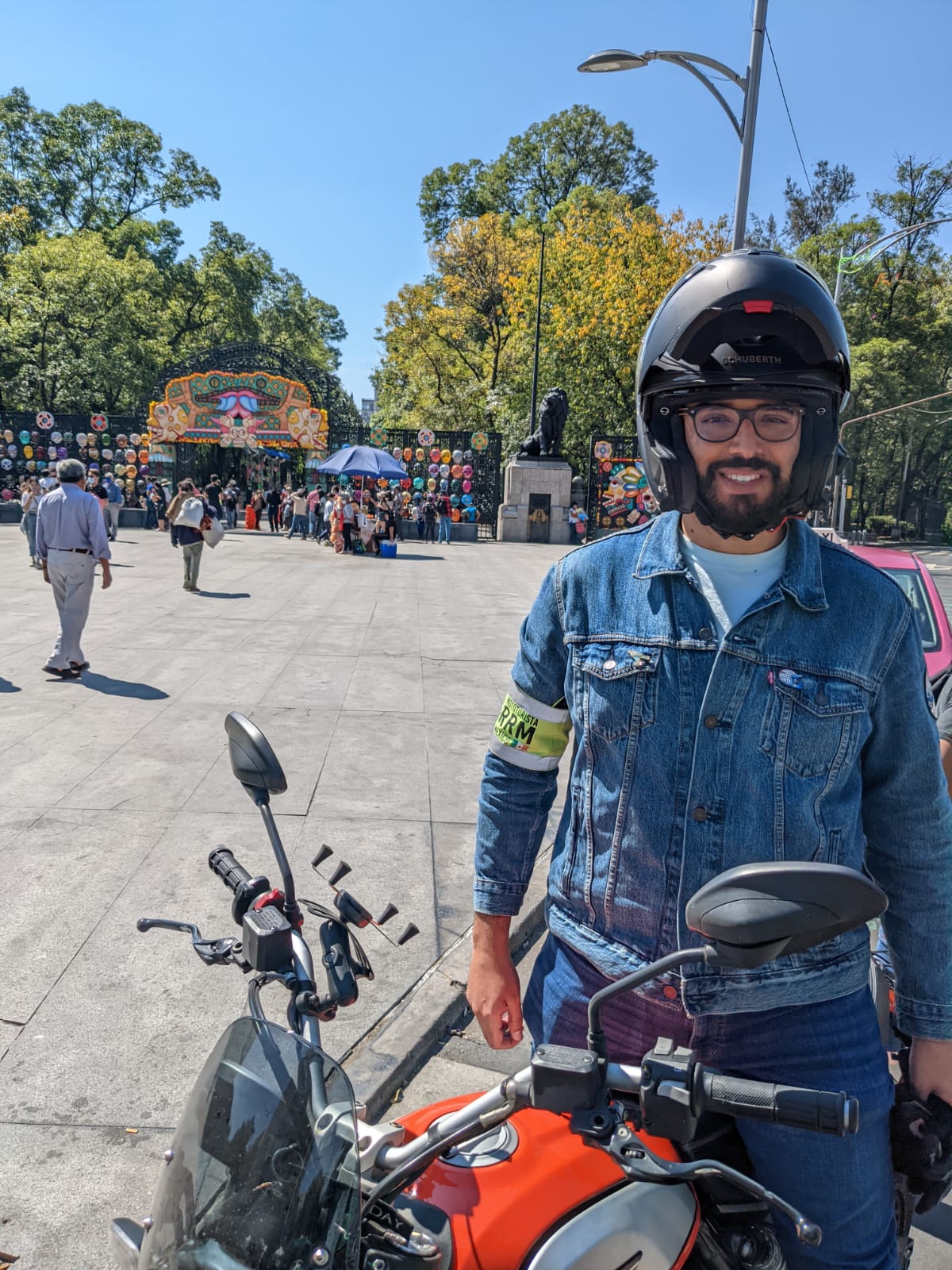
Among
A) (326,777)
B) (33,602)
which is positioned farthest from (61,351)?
(326,777)

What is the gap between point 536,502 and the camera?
31953 millimetres

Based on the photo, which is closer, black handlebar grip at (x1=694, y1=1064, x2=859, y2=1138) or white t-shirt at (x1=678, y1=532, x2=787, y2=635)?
black handlebar grip at (x1=694, y1=1064, x2=859, y2=1138)

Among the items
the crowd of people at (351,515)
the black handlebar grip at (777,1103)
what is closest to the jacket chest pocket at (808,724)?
the black handlebar grip at (777,1103)

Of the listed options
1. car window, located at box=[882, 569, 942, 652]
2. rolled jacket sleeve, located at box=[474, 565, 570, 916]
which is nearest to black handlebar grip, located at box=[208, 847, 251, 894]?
rolled jacket sleeve, located at box=[474, 565, 570, 916]

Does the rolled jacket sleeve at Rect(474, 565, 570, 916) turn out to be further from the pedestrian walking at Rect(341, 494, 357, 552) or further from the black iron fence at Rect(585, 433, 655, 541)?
the black iron fence at Rect(585, 433, 655, 541)

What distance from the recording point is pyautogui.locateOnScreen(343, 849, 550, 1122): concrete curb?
311 centimetres

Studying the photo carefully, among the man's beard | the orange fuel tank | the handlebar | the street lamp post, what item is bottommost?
the orange fuel tank

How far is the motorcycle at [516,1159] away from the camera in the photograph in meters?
1.15

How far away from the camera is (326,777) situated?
243 inches

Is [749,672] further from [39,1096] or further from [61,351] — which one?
[61,351]

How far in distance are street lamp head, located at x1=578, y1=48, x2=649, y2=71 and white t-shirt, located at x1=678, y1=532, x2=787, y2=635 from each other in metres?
11.7

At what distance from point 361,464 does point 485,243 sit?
21794 mm

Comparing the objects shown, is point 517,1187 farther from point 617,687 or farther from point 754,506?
point 754,506

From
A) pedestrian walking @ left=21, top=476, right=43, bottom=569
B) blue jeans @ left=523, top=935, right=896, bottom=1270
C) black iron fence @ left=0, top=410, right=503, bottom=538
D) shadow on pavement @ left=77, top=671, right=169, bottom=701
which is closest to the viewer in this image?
blue jeans @ left=523, top=935, right=896, bottom=1270
